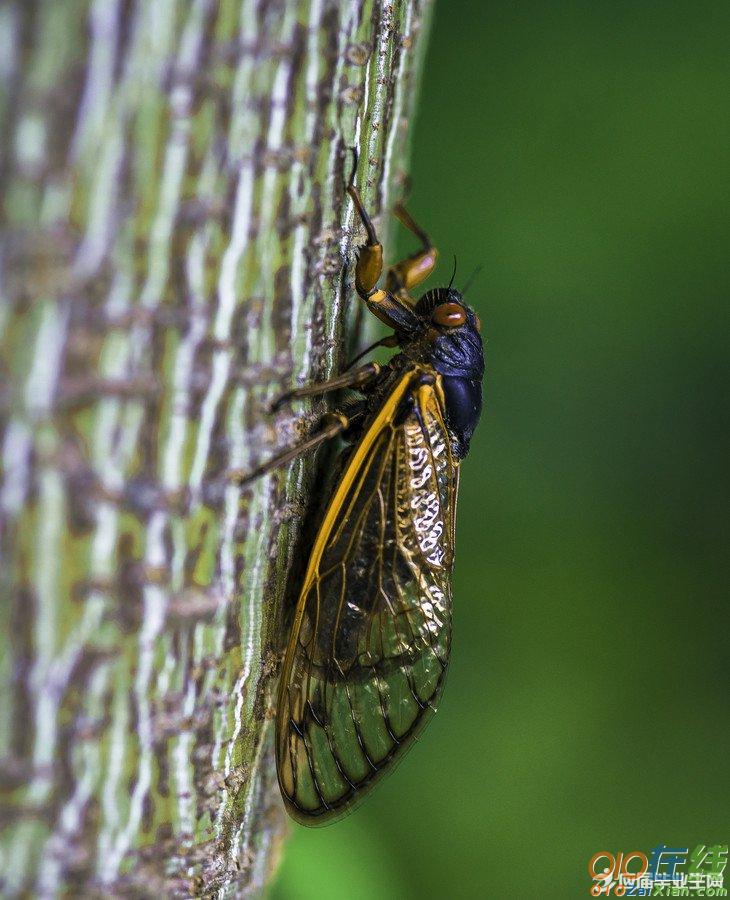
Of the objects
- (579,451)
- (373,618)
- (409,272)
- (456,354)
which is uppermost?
(409,272)

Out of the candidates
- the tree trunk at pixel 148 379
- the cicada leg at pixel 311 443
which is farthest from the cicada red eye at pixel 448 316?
the tree trunk at pixel 148 379

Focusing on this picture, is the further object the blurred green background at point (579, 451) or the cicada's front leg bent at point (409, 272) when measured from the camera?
the blurred green background at point (579, 451)

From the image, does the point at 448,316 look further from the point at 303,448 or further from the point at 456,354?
the point at 303,448

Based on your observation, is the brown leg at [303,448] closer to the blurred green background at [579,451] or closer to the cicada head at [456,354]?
the cicada head at [456,354]

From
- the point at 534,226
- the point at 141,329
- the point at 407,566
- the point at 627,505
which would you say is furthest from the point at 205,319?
the point at 627,505

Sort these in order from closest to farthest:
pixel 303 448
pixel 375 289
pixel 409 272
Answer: pixel 303 448, pixel 375 289, pixel 409 272

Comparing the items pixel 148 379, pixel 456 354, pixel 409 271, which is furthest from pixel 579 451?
pixel 148 379

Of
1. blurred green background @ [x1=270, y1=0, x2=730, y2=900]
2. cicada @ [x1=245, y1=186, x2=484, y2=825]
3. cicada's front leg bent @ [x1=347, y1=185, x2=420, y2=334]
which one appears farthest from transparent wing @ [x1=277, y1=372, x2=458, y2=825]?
blurred green background @ [x1=270, y1=0, x2=730, y2=900]
